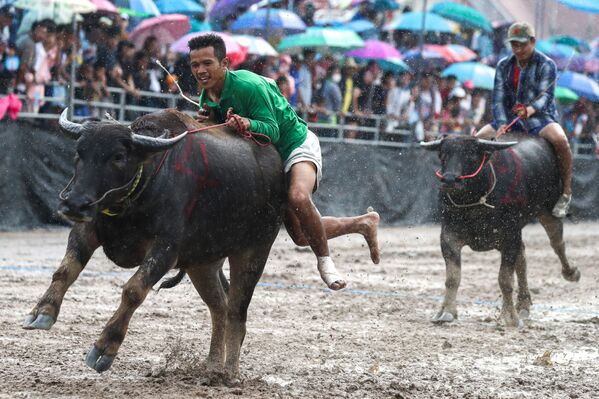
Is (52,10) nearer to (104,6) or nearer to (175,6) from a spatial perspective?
(104,6)

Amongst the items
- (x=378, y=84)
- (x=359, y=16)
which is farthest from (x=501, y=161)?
(x=359, y=16)

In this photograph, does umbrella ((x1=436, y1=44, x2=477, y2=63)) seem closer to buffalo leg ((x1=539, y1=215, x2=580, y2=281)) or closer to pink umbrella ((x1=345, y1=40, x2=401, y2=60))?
pink umbrella ((x1=345, y1=40, x2=401, y2=60))

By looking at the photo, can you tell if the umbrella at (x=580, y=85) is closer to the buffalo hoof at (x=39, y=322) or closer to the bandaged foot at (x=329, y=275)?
the bandaged foot at (x=329, y=275)

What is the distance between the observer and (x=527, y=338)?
956 cm

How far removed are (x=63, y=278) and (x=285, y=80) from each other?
417 inches

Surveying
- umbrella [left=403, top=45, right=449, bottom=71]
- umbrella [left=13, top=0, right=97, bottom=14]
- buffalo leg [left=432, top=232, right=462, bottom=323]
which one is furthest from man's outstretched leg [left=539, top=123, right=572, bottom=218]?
umbrella [left=403, top=45, right=449, bottom=71]

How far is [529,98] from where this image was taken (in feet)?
38.0

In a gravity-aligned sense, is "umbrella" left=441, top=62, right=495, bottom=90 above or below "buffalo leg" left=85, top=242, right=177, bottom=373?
below

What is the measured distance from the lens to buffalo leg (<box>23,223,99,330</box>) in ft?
20.4

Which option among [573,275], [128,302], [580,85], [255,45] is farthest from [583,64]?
[128,302]

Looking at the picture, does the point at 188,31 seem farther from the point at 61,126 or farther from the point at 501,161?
the point at 61,126

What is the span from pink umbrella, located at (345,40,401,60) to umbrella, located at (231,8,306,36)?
1.02 metres

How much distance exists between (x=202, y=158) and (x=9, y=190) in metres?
8.72

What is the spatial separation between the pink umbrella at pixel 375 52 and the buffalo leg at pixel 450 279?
337 inches
